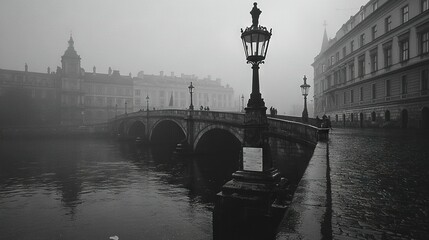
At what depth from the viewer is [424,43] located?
23469 mm

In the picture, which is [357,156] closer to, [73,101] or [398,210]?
[398,210]

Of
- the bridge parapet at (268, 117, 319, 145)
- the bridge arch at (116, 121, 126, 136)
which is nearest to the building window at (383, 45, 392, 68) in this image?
the bridge parapet at (268, 117, 319, 145)

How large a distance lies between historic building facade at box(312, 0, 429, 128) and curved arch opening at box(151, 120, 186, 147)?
22677 millimetres

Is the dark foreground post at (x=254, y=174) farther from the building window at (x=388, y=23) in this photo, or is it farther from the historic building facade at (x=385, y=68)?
the building window at (x=388, y=23)

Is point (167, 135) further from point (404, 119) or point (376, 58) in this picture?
point (404, 119)

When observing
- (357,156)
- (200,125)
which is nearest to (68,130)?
(200,125)

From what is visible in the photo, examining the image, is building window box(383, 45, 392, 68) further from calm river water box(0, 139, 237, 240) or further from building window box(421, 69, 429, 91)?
calm river water box(0, 139, 237, 240)

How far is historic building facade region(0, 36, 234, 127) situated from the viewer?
60.4 meters

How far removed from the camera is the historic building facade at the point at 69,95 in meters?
60.4

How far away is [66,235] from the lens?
31.4 ft

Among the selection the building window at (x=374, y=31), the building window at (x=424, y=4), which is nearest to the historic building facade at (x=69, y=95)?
the building window at (x=374, y=31)

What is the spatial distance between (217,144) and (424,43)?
19881mm

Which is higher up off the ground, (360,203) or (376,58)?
(376,58)

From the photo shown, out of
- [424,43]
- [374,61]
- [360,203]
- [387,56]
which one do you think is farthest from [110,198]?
[374,61]
